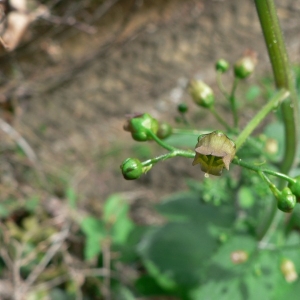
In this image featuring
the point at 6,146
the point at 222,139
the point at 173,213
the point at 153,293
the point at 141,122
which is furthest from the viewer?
the point at 6,146

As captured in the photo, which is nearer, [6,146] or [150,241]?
[150,241]

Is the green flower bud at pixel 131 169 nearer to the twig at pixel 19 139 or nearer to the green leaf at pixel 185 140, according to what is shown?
the green leaf at pixel 185 140

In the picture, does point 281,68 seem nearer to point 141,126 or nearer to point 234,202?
point 141,126

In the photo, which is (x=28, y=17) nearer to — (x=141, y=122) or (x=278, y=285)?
(x=141, y=122)

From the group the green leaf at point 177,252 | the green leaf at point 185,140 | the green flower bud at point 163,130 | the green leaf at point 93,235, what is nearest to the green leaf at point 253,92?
the green leaf at point 177,252

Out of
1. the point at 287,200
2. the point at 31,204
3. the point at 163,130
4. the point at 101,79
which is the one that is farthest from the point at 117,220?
the point at 287,200

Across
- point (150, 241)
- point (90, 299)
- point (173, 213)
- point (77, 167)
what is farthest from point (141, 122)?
point (77, 167)

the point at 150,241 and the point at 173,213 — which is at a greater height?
the point at 173,213
